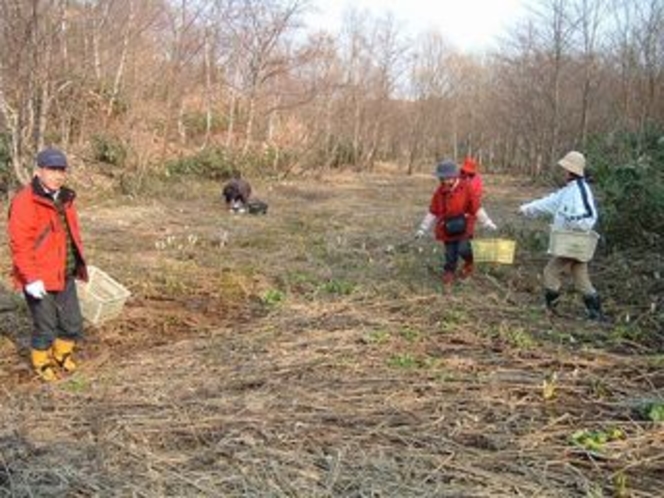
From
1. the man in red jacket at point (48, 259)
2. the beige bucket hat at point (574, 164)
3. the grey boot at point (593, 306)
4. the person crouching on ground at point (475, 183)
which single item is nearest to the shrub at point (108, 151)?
the person crouching on ground at point (475, 183)

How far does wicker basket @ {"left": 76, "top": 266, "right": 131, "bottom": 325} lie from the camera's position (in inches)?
247

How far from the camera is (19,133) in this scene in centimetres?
1486

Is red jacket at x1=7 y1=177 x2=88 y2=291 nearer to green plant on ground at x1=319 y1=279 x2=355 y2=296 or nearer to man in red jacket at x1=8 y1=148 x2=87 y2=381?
man in red jacket at x1=8 y1=148 x2=87 y2=381

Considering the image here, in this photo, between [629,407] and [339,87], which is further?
[339,87]

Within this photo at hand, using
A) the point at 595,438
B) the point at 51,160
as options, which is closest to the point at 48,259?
the point at 51,160

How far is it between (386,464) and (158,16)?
22.5 m

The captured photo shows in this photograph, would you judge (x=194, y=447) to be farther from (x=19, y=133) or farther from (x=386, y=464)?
(x=19, y=133)

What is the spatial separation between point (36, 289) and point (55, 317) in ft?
1.28

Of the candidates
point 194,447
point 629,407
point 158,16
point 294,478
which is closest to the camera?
point 294,478

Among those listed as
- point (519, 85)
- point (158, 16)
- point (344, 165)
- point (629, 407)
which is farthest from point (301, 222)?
point (519, 85)

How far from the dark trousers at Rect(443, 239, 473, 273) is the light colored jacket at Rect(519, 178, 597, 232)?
167 cm

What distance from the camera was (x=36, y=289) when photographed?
523cm

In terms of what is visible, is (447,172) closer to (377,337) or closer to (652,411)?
(377,337)

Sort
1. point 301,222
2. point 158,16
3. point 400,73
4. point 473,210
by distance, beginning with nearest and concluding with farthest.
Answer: point 473,210 → point 301,222 → point 158,16 → point 400,73
